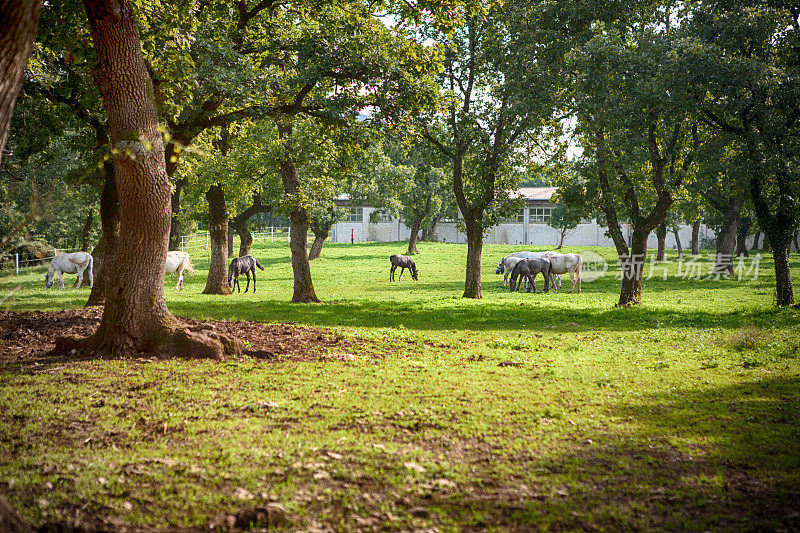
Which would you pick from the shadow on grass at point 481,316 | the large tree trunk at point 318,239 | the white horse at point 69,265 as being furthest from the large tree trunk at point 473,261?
the large tree trunk at point 318,239

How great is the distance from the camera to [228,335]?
10.7m

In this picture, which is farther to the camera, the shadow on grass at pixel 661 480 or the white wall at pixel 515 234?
the white wall at pixel 515 234

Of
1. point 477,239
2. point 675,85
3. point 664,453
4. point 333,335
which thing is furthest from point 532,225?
point 664,453

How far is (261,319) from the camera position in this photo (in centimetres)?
1641

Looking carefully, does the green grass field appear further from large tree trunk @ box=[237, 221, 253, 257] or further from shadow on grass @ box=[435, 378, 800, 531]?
large tree trunk @ box=[237, 221, 253, 257]

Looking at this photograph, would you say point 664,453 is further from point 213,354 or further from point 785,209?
point 785,209

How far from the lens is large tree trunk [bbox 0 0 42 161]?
365cm

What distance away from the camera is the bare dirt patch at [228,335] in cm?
1039

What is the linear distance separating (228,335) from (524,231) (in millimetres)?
69503

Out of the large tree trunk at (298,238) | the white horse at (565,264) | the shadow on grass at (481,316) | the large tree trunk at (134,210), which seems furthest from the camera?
the white horse at (565,264)

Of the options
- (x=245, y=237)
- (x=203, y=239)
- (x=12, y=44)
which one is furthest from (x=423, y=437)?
(x=203, y=239)

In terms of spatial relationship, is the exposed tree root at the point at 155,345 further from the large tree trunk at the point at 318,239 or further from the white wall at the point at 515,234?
the white wall at the point at 515,234

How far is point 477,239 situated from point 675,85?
9654 mm

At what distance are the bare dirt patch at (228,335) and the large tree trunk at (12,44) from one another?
683 cm
